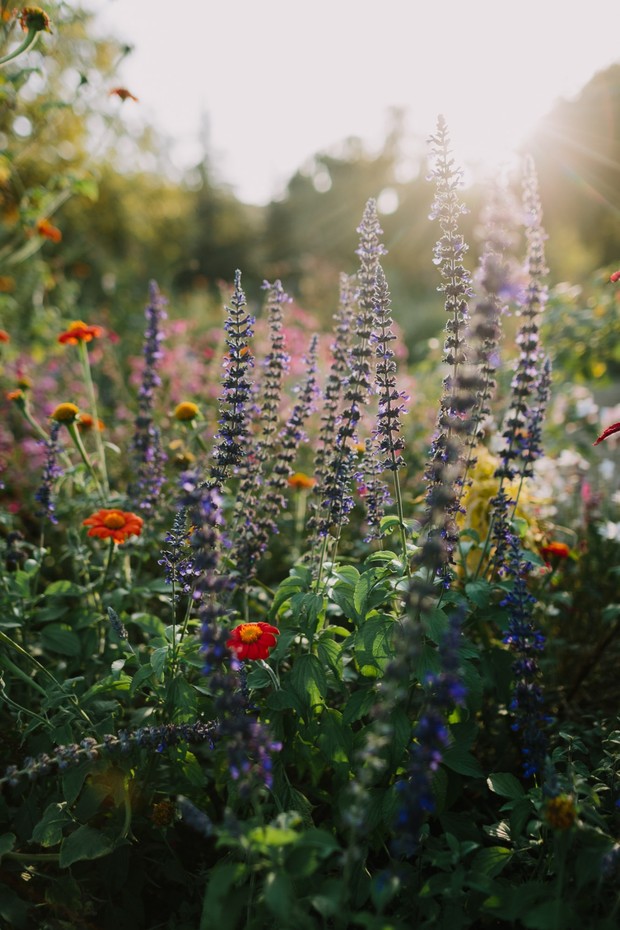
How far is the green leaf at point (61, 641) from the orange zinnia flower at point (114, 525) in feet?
1.52

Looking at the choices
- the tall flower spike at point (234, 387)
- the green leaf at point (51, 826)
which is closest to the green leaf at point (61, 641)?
the green leaf at point (51, 826)

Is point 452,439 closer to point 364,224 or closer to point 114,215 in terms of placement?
point 364,224

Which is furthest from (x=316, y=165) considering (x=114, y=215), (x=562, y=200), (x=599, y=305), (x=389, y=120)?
(x=599, y=305)

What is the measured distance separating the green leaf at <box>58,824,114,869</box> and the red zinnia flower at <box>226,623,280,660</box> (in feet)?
2.26

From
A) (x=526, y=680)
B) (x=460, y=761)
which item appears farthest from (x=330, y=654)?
(x=526, y=680)

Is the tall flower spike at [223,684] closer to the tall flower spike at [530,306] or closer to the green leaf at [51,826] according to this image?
the green leaf at [51,826]

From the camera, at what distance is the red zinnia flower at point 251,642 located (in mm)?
2078

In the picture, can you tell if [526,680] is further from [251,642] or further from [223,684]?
[223,684]

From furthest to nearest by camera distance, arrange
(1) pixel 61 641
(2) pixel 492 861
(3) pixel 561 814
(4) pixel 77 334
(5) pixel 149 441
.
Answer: (4) pixel 77 334 → (5) pixel 149 441 → (1) pixel 61 641 → (2) pixel 492 861 → (3) pixel 561 814

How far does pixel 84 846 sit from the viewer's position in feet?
6.36

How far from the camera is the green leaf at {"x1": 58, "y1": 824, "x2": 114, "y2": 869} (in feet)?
6.25

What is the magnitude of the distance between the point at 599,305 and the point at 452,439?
4449 mm

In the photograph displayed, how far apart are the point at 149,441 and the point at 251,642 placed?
1.77m

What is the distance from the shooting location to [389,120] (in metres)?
44.9
